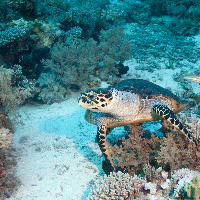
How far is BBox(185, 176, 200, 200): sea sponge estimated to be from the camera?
5.54ft

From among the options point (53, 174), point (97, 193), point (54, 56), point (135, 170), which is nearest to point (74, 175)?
point (53, 174)

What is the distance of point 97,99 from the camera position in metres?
2.39

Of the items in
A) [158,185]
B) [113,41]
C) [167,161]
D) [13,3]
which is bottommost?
[158,185]

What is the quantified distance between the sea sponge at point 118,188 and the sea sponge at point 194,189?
0.57 metres

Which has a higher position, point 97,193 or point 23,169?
point 97,193

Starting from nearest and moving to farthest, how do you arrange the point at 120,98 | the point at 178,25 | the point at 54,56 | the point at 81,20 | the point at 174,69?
the point at 120,98 → the point at 54,56 → the point at 174,69 → the point at 81,20 → the point at 178,25

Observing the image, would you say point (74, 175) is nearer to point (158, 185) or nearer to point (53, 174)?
point (53, 174)

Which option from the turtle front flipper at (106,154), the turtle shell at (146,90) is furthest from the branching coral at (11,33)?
the turtle front flipper at (106,154)

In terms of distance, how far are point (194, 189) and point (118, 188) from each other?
86 centimetres

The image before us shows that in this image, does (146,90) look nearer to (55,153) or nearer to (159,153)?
(159,153)

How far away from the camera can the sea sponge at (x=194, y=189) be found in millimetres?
1690

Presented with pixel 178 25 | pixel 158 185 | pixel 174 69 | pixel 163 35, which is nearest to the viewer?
pixel 158 185

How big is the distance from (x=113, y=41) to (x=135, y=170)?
4175 mm

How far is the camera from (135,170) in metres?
2.68
